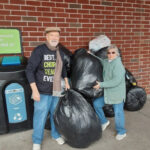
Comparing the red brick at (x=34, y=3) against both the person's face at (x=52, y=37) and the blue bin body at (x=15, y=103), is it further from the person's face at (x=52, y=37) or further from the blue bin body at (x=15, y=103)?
the blue bin body at (x=15, y=103)

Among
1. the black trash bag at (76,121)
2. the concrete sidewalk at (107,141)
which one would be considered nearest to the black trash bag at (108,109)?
the concrete sidewalk at (107,141)

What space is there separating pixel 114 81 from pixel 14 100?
4.24 feet

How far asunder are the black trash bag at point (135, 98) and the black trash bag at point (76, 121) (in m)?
1.08

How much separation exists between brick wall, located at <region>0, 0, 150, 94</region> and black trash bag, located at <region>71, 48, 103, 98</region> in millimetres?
741

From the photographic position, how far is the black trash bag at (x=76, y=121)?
77.4 inches

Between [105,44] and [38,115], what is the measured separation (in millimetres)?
1572

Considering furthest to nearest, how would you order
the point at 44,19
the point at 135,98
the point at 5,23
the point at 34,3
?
the point at 135,98 → the point at 44,19 → the point at 34,3 → the point at 5,23

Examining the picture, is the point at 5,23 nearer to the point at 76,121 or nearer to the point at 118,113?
the point at 76,121

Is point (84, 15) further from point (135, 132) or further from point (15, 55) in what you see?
point (135, 132)

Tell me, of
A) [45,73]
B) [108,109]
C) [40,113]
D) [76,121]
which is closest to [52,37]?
[45,73]

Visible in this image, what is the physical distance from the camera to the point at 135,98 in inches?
116

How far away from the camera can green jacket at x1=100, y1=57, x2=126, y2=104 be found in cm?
205

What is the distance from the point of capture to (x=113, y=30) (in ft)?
11.1

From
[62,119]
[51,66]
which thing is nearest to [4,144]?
[62,119]
